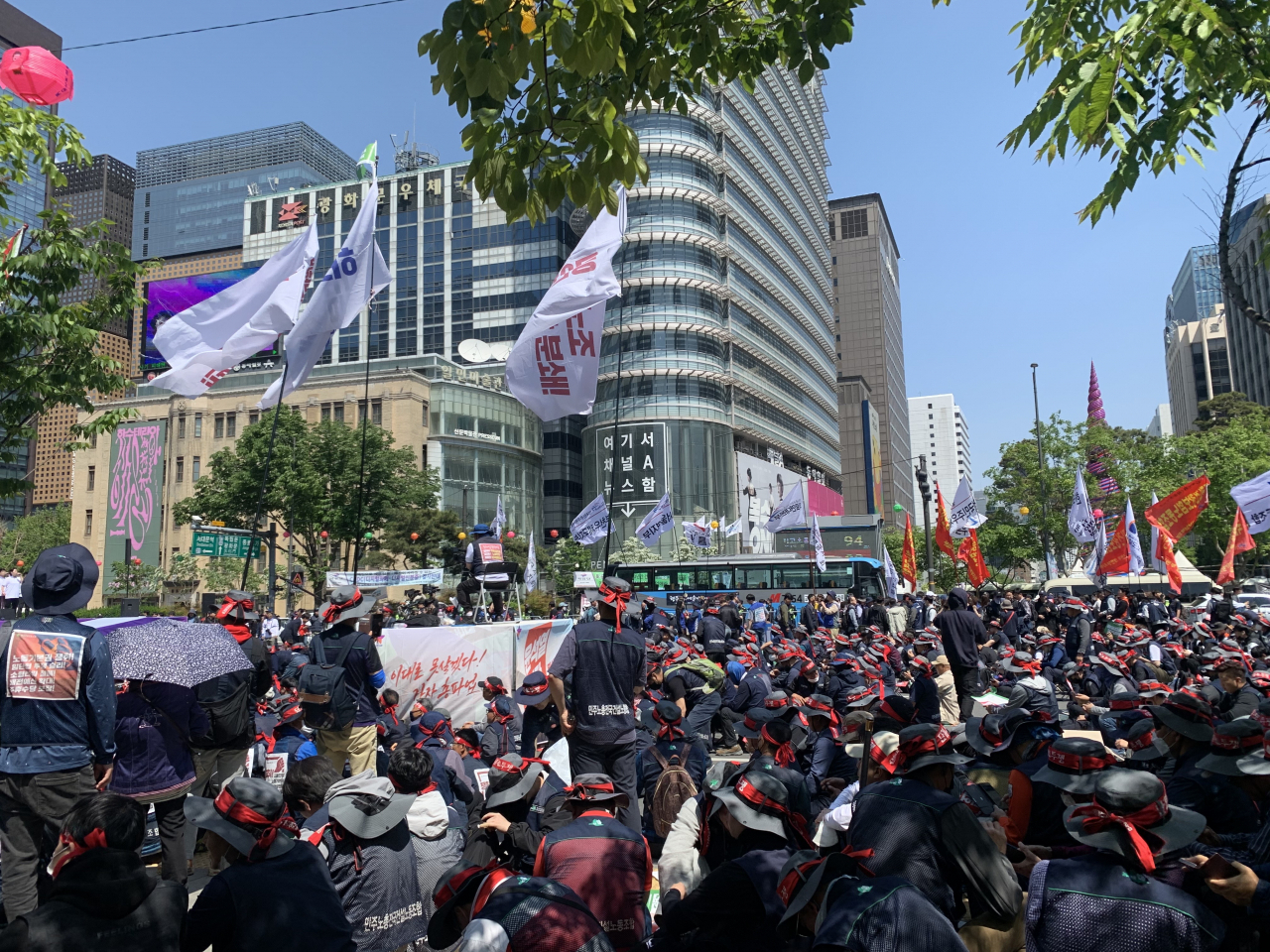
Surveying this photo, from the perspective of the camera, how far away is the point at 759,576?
4116 cm

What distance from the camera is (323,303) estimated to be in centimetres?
1127

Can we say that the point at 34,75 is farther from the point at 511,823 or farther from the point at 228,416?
the point at 228,416

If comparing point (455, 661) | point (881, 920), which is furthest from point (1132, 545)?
point (881, 920)

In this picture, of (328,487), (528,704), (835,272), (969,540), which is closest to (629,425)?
(328,487)

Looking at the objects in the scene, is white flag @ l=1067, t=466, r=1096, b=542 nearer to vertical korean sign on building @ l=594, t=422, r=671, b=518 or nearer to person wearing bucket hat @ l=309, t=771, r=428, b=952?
person wearing bucket hat @ l=309, t=771, r=428, b=952

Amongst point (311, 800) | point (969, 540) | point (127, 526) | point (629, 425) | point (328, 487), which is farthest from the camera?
point (629, 425)

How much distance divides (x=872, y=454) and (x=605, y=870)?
387ft

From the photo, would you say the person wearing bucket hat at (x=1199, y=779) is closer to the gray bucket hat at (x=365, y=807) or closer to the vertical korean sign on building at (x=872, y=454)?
the gray bucket hat at (x=365, y=807)

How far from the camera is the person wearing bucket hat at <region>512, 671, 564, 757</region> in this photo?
8336 millimetres

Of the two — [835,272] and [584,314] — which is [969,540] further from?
[835,272]

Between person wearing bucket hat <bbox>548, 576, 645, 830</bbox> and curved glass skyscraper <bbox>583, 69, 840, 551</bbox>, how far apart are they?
161 feet

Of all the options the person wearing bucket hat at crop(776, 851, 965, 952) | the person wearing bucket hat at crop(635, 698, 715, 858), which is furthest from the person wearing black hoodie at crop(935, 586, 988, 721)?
the person wearing bucket hat at crop(776, 851, 965, 952)

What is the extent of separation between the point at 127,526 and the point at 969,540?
21.1 meters

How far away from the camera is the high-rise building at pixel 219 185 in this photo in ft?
490
